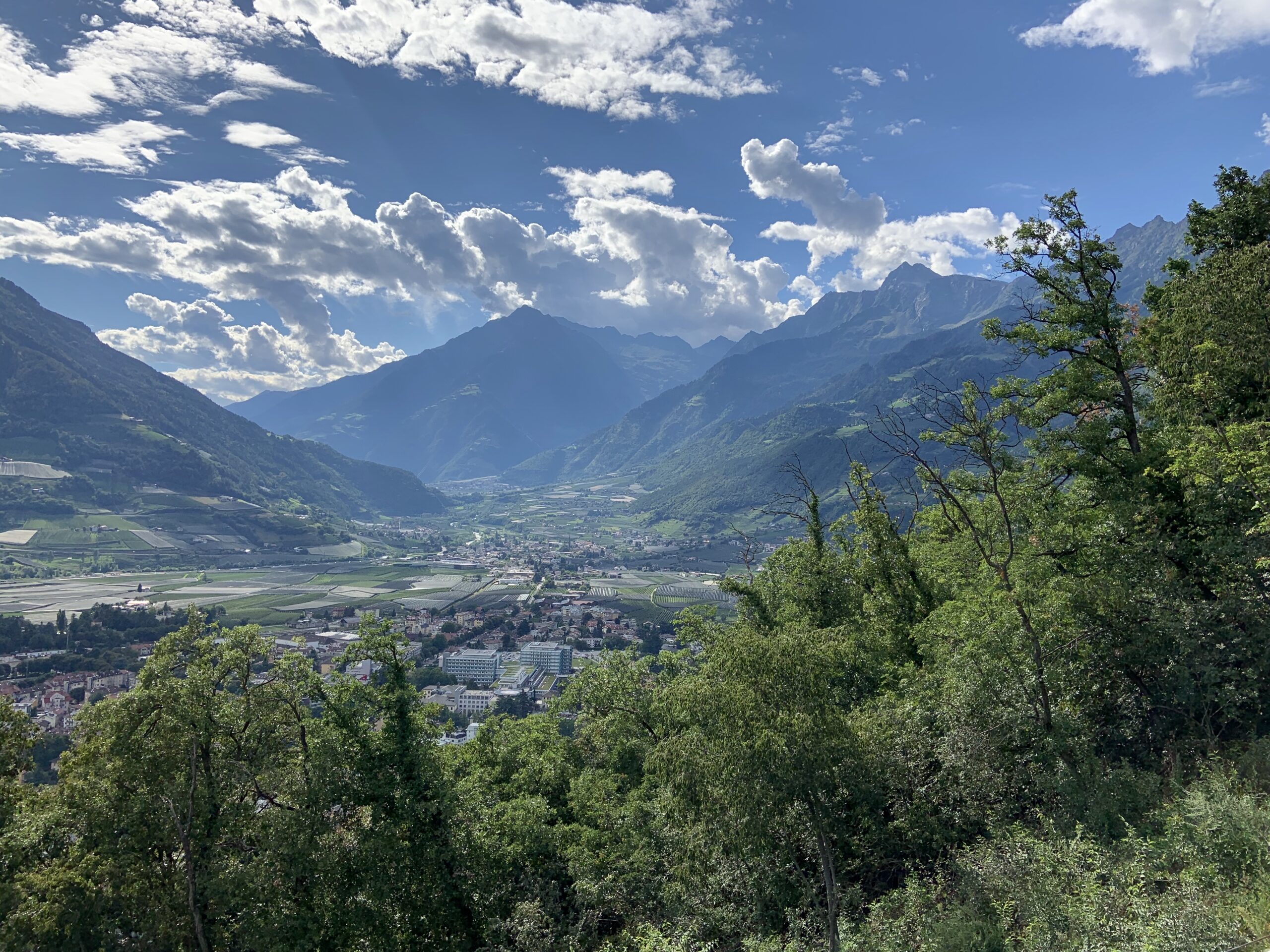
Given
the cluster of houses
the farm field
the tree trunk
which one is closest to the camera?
the tree trunk

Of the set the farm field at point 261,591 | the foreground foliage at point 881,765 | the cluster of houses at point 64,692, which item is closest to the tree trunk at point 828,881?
the foreground foliage at point 881,765

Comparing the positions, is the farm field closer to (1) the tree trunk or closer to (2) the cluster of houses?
(2) the cluster of houses

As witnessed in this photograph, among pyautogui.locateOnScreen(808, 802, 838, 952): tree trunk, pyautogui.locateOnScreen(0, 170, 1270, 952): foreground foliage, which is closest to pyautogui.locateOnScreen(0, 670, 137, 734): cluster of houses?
pyautogui.locateOnScreen(0, 170, 1270, 952): foreground foliage

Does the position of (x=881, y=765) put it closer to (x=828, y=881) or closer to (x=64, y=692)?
(x=828, y=881)

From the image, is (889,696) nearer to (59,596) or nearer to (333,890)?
(333,890)

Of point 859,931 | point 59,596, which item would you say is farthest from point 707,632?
point 59,596

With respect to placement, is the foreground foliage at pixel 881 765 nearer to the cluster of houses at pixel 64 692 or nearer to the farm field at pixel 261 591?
the cluster of houses at pixel 64 692

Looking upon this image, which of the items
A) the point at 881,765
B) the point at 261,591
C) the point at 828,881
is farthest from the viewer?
the point at 261,591

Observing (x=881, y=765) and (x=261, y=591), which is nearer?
(x=881, y=765)

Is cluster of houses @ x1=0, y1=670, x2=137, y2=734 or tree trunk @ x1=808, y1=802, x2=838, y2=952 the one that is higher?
tree trunk @ x1=808, y1=802, x2=838, y2=952

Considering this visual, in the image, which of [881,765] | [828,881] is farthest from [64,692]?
[881,765]
